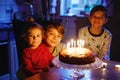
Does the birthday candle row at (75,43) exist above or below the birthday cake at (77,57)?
above

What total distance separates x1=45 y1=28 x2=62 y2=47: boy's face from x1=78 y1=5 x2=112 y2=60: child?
52 cm

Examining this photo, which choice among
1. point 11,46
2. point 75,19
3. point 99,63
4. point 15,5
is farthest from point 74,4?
point 99,63

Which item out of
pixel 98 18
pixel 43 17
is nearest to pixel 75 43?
pixel 98 18

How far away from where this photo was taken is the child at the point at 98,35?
2156 millimetres

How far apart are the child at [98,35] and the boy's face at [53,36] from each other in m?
0.52

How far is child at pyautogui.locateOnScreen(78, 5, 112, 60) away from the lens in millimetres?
2156

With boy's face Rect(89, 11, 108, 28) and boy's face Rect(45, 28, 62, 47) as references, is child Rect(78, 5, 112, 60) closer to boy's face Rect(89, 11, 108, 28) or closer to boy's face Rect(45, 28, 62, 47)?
boy's face Rect(89, 11, 108, 28)

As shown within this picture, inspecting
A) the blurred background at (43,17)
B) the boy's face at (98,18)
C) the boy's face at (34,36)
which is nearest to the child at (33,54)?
the boy's face at (34,36)

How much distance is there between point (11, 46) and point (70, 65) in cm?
195

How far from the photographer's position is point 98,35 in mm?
2252

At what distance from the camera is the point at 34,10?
12.4ft

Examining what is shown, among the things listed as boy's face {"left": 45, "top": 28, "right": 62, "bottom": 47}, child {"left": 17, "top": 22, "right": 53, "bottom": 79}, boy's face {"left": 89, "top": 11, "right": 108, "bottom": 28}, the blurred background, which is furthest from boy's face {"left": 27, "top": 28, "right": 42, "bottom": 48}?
the blurred background

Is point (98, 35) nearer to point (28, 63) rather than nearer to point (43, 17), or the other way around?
point (28, 63)

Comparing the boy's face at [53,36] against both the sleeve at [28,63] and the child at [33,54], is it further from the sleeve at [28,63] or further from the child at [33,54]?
the sleeve at [28,63]
